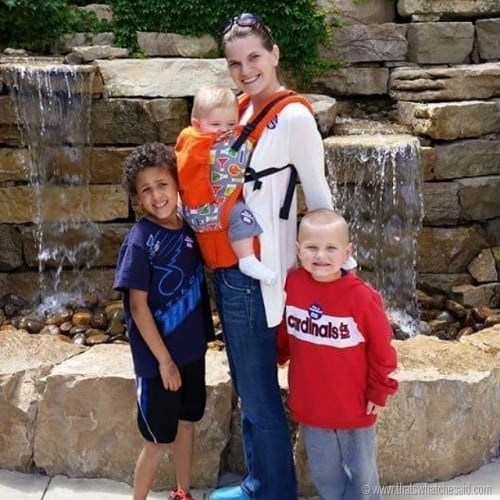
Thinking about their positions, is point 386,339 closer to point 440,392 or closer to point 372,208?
point 440,392

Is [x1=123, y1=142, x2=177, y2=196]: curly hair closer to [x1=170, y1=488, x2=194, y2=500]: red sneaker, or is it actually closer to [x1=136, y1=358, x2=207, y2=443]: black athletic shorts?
[x1=136, y1=358, x2=207, y2=443]: black athletic shorts

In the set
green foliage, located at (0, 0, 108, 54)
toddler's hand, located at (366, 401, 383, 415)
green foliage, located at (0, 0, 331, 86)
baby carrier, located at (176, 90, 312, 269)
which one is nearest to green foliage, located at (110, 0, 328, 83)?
green foliage, located at (0, 0, 331, 86)

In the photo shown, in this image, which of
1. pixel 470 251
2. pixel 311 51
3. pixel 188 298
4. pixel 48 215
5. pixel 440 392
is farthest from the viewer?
pixel 311 51

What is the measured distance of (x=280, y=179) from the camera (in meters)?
2.12

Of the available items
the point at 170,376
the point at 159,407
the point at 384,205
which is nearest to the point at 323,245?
the point at 170,376

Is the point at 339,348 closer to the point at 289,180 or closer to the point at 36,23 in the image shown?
the point at 289,180

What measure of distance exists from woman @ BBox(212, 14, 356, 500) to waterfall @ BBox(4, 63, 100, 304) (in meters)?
3.49

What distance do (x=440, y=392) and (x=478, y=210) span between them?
3697 mm

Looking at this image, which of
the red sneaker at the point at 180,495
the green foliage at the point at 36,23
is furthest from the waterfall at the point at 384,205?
the red sneaker at the point at 180,495

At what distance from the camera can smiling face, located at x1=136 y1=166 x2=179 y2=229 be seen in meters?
2.21

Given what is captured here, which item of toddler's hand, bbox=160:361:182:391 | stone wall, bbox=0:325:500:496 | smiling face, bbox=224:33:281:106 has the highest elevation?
smiling face, bbox=224:33:281:106

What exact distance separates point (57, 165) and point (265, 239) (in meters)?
3.81

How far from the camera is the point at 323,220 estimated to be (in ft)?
6.98

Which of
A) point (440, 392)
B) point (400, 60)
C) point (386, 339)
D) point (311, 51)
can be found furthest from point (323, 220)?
point (400, 60)
